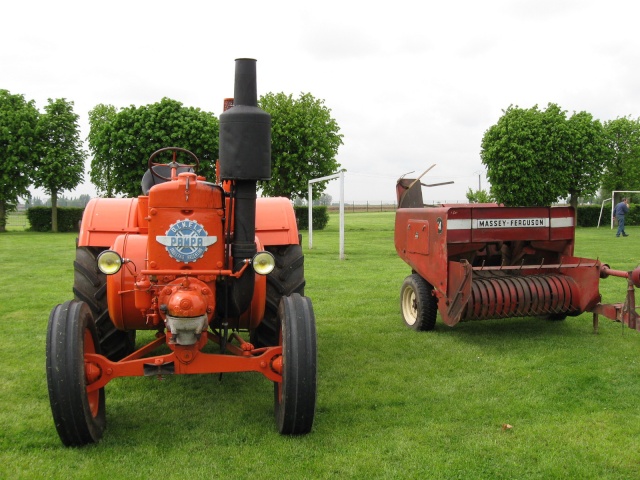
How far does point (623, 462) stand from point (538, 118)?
3034cm

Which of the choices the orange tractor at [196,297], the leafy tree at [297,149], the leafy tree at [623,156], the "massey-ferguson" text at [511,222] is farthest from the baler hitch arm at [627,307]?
the leafy tree at [623,156]

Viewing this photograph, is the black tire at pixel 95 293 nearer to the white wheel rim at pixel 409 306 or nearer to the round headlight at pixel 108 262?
the round headlight at pixel 108 262

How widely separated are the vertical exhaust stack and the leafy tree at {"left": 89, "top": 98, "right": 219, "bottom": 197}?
72.5 feet

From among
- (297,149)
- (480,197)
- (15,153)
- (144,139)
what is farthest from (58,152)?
(480,197)

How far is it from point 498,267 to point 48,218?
30.1 meters

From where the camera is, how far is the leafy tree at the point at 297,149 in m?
30.2

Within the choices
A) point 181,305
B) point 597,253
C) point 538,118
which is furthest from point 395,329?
point 538,118

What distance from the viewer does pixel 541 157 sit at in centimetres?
3098

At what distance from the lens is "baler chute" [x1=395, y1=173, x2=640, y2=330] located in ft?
20.8

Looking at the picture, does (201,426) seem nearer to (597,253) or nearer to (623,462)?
(623,462)

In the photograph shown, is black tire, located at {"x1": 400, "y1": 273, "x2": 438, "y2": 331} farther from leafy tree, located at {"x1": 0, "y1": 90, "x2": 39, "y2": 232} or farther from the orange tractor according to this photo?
leafy tree, located at {"x1": 0, "y1": 90, "x2": 39, "y2": 232}

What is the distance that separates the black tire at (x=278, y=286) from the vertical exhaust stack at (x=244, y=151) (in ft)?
3.60

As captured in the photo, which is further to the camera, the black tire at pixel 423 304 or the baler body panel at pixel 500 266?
the black tire at pixel 423 304

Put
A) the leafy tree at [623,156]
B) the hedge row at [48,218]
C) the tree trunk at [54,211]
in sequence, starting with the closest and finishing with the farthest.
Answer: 1. the tree trunk at [54,211]
2. the hedge row at [48,218]
3. the leafy tree at [623,156]
